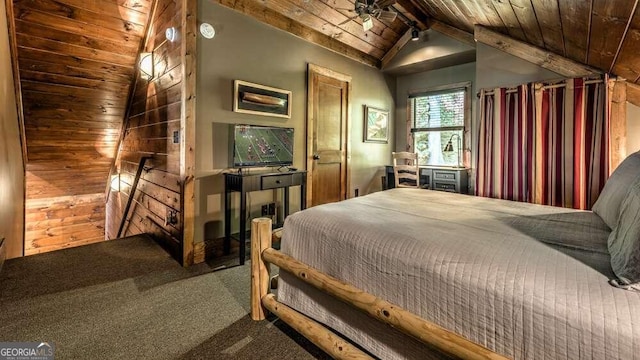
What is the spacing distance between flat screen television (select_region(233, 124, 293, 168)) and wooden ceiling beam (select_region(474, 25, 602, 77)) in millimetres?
2666

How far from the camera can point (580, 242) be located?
126 cm

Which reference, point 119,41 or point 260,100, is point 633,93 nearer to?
point 260,100

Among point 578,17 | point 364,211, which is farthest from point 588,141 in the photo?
point 364,211

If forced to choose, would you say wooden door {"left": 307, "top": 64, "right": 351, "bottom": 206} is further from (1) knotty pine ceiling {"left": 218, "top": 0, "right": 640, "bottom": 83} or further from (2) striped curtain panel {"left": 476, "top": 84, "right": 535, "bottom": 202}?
(2) striped curtain panel {"left": 476, "top": 84, "right": 535, "bottom": 202}

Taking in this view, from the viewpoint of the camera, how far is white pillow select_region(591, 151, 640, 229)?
1477 millimetres

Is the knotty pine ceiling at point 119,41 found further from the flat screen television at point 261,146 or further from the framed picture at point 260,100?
the flat screen television at point 261,146

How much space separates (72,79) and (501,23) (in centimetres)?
486

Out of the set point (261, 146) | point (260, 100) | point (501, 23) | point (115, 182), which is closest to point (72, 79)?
Answer: point (115, 182)

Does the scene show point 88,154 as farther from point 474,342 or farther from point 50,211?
point 474,342

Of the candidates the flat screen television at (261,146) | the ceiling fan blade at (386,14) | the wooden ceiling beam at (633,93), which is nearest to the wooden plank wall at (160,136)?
the flat screen television at (261,146)

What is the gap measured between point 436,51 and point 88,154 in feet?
17.9

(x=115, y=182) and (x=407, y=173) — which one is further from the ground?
(x=407, y=173)

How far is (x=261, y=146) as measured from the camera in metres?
3.27

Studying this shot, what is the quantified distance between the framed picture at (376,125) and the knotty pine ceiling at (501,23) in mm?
809
